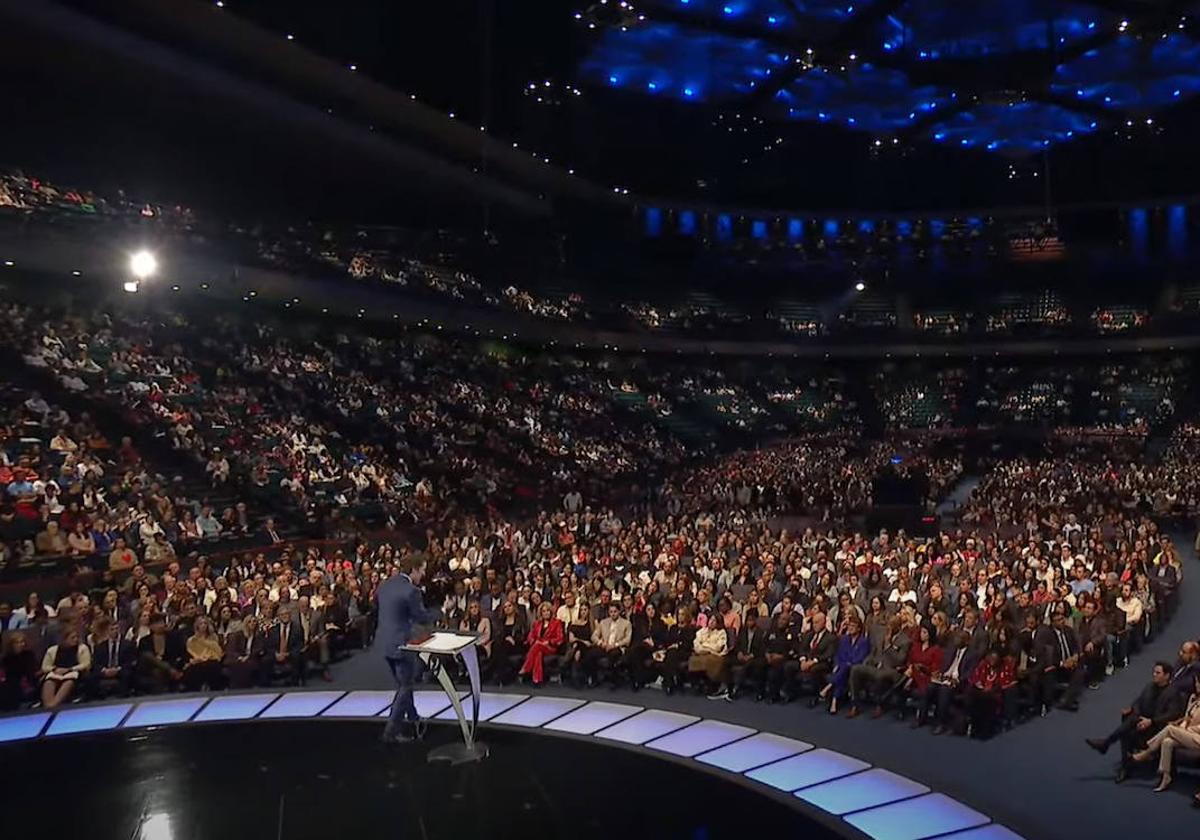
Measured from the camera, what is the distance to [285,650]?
997cm

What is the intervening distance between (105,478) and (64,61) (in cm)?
1072

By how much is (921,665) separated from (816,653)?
102cm

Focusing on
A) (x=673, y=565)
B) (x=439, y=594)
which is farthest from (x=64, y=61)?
(x=673, y=565)

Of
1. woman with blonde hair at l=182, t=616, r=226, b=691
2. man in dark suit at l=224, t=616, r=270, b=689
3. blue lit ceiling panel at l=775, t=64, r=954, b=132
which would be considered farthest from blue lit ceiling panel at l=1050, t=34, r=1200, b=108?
woman with blonde hair at l=182, t=616, r=226, b=691

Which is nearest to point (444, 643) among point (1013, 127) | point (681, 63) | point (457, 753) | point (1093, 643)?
point (457, 753)

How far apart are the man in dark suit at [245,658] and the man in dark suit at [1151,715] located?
7.38 metres

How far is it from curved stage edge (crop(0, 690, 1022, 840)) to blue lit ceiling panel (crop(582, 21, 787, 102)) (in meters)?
22.0

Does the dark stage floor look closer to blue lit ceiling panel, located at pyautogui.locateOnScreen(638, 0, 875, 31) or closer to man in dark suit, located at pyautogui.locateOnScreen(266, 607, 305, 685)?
man in dark suit, located at pyautogui.locateOnScreen(266, 607, 305, 685)

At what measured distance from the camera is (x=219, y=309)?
24.3 m

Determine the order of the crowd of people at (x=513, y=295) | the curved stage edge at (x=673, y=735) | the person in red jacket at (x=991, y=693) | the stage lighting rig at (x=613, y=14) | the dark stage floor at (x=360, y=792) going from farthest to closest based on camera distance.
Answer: the stage lighting rig at (x=613, y=14)
the crowd of people at (x=513, y=295)
the person in red jacket at (x=991, y=693)
the curved stage edge at (x=673, y=735)
the dark stage floor at (x=360, y=792)

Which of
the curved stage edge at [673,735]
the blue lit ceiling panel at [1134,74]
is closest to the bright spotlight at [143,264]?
the curved stage edge at [673,735]

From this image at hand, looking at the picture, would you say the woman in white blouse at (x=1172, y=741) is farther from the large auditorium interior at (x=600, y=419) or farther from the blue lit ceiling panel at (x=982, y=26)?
the blue lit ceiling panel at (x=982, y=26)

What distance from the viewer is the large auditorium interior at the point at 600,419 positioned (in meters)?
7.29

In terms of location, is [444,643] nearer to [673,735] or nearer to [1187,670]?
[673,735]
